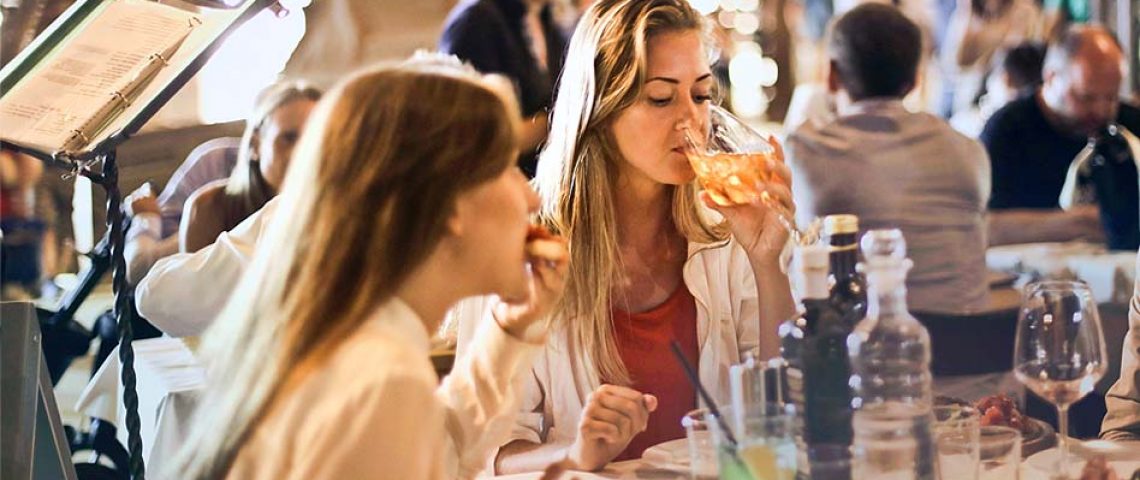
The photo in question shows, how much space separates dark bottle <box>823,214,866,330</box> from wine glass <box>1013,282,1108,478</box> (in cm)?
27

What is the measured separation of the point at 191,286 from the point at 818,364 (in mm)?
1733

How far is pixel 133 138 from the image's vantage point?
2.96 m

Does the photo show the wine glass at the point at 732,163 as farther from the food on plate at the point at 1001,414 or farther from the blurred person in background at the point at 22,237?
the blurred person in background at the point at 22,237

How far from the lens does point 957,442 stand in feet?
5.13

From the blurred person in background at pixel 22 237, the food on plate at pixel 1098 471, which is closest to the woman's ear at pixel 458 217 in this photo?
the food on plate at pixel 1098 471

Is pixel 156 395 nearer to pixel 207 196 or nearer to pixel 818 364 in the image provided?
pixel 207 196

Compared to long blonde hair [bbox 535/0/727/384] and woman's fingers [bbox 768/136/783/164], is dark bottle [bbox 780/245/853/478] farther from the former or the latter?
long blonde hair [bbox 535/0/727/384]

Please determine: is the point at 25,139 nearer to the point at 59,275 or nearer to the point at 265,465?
the point at 59,275

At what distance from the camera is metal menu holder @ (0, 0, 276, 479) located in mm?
2496

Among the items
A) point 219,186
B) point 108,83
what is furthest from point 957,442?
point 219,186

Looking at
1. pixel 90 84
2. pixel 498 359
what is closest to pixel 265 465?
pixel 498 359

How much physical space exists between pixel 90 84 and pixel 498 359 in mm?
1457

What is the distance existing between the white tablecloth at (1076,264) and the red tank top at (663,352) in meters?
1.38

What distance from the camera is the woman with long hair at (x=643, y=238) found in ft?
7.68
